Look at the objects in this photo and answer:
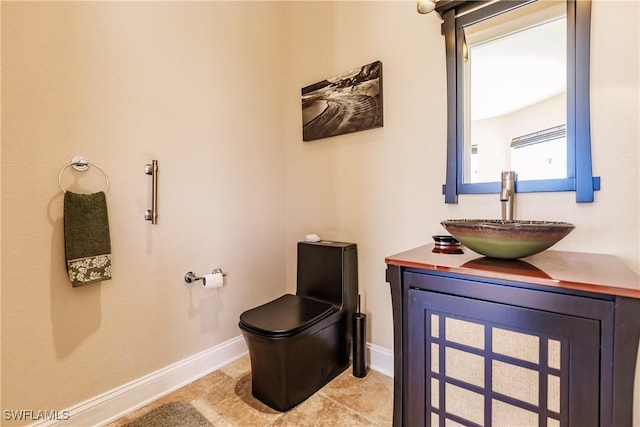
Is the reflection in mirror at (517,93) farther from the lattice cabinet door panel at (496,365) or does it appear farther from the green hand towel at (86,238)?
the green hand towel at (86,238)

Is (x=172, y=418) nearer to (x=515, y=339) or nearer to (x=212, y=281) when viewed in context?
(x=212, y=281)

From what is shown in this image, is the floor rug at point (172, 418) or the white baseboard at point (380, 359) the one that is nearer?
the floor rug at point (172, 418)

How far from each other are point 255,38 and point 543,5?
1.65 meters

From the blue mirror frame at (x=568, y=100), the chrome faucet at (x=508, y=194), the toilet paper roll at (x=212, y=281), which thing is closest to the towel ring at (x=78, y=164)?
the toilet paper roll at (x=212, y=281)

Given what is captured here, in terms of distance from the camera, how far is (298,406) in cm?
145

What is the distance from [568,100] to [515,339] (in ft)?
3.23

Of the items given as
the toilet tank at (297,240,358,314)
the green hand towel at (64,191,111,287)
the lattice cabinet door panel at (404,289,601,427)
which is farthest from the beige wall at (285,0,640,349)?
the green hand towel at (64,191,111,287)

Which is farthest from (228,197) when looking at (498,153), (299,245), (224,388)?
(498,153)

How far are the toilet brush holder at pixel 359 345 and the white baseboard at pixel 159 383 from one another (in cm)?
13

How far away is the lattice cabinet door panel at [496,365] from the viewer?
79 centimetres

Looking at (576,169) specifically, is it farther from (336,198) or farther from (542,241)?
(336,198)

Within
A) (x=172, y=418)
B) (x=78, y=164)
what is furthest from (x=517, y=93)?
(x=172, y=418)

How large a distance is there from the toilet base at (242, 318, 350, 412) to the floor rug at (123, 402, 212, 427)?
29 centimetres

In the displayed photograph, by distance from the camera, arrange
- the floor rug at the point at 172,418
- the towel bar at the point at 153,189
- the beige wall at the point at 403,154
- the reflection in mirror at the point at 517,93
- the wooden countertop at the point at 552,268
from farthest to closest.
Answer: the towel bar at the point at 153,189 < the floor rug at the point at 172,418 < the reflection in mirror at the point at 517,93 < the beige wall at the point at 403,154 < the wooden countertop at the point at 552,268
